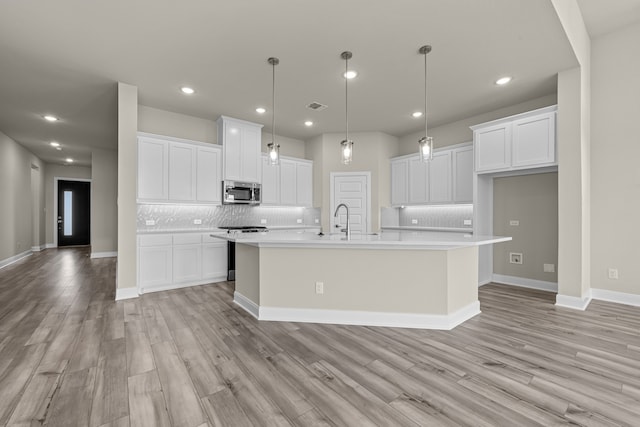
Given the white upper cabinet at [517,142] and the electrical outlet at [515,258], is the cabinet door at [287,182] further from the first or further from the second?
the electrical outlet at [515,258]

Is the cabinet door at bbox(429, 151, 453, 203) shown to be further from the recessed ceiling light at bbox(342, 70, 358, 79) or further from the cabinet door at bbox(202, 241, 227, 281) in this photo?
the cabinet door at bbox(202, 241, 227, 281)

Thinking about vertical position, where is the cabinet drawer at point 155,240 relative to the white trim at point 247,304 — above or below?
above

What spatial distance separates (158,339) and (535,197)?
5.46 m

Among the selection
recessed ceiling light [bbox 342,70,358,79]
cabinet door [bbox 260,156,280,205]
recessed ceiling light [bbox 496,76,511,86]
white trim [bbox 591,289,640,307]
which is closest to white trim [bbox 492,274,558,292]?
white trim [bbox 591,289,640,307]

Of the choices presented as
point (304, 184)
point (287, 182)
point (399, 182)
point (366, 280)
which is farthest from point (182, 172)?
point (399, 182)

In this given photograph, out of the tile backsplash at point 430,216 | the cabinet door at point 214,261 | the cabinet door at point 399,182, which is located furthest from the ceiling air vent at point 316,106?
the cabinet door at point 214,261

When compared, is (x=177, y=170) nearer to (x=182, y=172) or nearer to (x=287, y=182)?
(x=182, y=172)

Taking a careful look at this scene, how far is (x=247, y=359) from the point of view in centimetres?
239

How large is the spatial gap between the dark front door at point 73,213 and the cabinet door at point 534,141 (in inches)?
510

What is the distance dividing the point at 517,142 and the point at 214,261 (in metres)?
5.10

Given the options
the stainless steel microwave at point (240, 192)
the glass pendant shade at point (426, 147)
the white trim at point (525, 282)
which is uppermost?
the glass pendant shade at point (426, 147)

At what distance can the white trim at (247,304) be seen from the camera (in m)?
3.34

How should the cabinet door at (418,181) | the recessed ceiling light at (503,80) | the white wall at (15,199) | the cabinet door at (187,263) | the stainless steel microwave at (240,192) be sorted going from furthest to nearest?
1. the white wall at (15,199)
2. the cabinet door at (418,181)
3. the stainless steel microwave at (240,192)
4. the cabinet door at (187,263)
5. the recessed ceiling light at (503,80)

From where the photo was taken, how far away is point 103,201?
8438 mm
